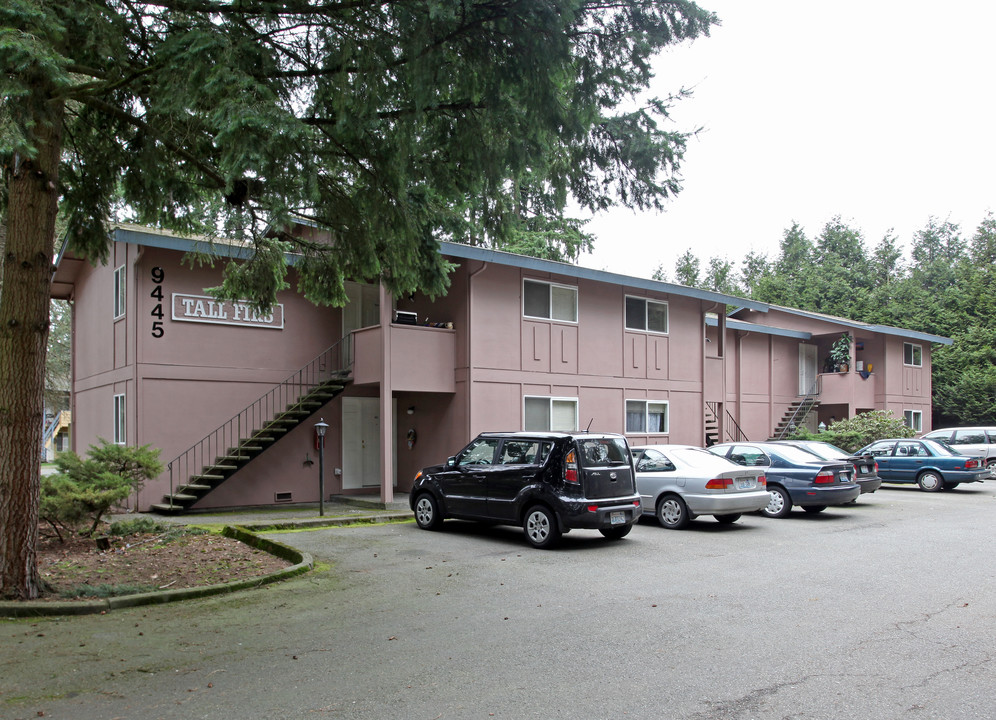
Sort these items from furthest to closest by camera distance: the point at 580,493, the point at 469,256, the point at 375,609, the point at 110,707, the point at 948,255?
1. the point at 948,255
2. the point at 469,256
3. the point at 580,493
4. the point at 375,609
5. the point at 110,707

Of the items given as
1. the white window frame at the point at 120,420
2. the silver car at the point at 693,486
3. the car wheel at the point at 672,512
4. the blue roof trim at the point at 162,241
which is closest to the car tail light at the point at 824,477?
the silver car at the point at 693,486

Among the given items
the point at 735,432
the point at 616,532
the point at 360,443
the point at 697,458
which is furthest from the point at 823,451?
the point at 735,432

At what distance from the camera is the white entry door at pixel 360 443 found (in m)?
19.6

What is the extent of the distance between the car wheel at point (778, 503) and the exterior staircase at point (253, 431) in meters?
9.52

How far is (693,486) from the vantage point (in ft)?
45.9

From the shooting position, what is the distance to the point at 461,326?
19.0m

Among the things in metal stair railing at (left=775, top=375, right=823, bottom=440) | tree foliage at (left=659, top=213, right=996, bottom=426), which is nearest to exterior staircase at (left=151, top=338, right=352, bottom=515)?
metal stair railing at (left=775, top=375, right=823, bottom=440)

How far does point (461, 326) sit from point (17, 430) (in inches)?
454

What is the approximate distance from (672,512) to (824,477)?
12.1ft

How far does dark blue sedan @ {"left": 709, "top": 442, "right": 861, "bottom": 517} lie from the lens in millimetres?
15789

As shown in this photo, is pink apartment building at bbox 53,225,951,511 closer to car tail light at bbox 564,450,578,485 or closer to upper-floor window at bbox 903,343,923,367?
car tail light at bbox 564,450,578,485

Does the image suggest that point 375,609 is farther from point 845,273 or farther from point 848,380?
point 845,273

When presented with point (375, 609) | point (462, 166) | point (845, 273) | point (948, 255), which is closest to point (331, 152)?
point (462, 166)

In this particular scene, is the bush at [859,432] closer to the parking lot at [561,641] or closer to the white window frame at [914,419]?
the white window frame at [914,419]
